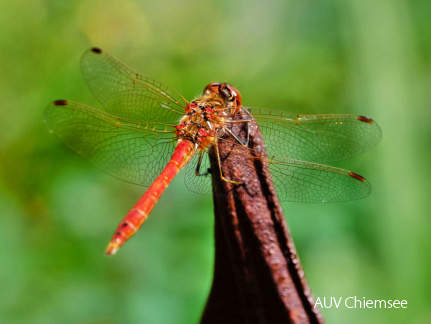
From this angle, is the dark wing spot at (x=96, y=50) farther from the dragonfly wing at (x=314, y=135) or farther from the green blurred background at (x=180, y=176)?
the dragonfly wing at (x=314, y=135)

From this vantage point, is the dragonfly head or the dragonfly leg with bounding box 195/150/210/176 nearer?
the dragonfly leg with bounding box 195/150/210/176

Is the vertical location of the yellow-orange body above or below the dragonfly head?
below

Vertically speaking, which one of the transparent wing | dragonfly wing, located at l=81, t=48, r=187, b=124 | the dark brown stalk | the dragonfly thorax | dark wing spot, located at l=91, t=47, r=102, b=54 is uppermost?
dark wing spot, located at l=91, t=47, r=102, b=54

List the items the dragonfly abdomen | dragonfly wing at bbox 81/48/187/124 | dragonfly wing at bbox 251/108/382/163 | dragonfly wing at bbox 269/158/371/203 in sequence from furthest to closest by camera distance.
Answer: dragonfly wing at bbox 81/48/187/124 → dragonfly wing at bbox 251/108/382/163 → dragonfly wing at bbox 269/158/371/203 → the dragonfly abdomen

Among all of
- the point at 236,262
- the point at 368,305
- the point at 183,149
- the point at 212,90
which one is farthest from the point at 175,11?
the point at 236,262

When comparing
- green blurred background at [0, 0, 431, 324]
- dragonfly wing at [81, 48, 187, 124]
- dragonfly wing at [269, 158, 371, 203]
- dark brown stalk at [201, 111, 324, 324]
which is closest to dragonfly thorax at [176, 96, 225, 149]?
dragonfly wing at [81, 48, 187, 124]

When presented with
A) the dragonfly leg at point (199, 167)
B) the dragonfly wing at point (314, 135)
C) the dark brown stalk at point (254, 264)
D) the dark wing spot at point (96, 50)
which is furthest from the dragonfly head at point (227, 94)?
the dark brown stalk at point (254, 264)

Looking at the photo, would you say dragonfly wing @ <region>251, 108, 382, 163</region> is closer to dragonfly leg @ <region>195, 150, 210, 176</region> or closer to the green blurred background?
the green blurred background

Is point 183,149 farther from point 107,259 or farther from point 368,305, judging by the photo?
point 368,305
